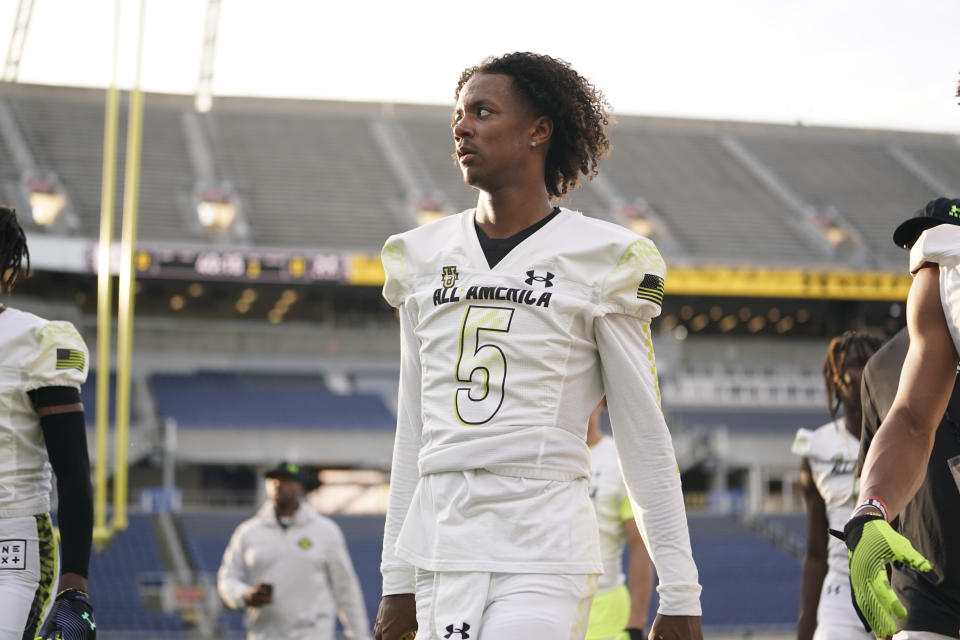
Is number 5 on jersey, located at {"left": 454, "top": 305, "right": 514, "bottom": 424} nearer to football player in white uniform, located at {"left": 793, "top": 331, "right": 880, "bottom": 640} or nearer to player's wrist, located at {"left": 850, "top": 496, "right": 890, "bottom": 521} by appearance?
player's wrist, located at {"left": 850, "top": 496, "right": 890, "bottom": 521}

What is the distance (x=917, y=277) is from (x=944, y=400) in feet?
0.89

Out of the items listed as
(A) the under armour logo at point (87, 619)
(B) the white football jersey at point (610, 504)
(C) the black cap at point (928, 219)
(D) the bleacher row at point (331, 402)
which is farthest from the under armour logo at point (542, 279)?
(D) the bleacher row at point (331, 402)

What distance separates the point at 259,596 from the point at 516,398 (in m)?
5.63

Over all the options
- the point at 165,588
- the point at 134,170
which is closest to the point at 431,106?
the point at 165,588

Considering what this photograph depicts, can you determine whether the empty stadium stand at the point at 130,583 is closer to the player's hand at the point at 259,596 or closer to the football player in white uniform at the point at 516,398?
the player's hand at the point at 259,596

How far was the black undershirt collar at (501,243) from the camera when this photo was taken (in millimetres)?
2955

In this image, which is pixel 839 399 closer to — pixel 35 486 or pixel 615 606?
pixel 615 606

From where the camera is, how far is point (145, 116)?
38.7 metres

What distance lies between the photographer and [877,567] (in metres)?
2.24

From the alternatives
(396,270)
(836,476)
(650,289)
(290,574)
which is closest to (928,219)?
(650,289)

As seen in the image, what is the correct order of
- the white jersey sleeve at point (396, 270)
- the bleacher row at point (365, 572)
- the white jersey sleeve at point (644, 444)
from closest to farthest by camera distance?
the white jersey sleeve at point (644, 444) → the white jersey sleeve at point (396, 270) → the bleacher row at point (365, 572)

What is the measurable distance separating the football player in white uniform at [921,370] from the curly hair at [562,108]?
86cm

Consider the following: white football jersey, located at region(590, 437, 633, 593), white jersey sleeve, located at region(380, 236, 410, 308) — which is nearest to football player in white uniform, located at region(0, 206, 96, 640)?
white jersey sleeve, located at region(380, 236, 410, 308)

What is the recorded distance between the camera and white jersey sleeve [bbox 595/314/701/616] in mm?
2764
